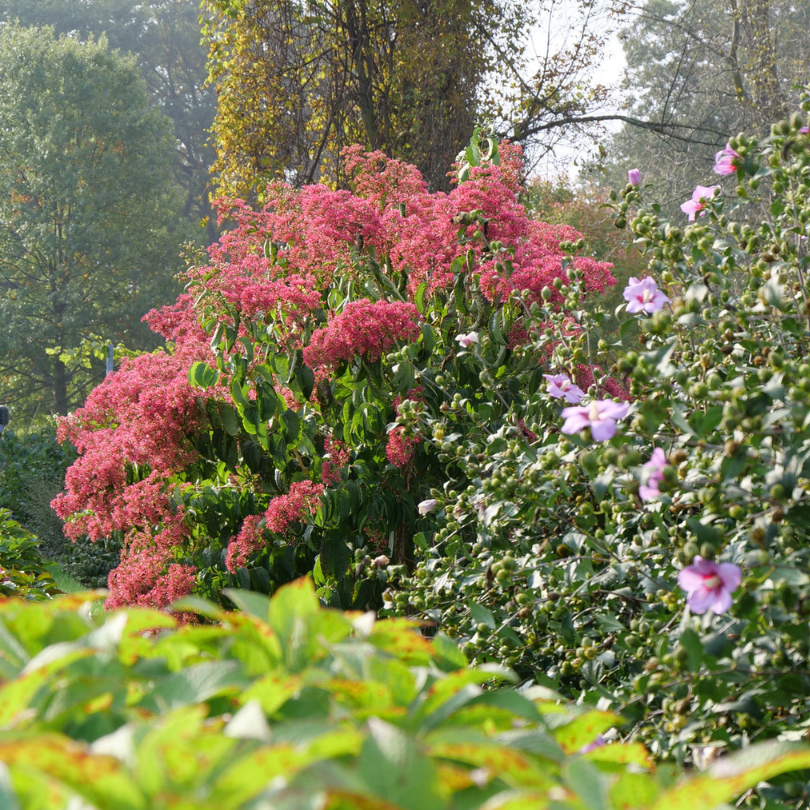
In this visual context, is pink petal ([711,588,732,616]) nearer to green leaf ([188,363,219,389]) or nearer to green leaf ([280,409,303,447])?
green leaf ([280,409,303,447])

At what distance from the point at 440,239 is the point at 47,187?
2095 cm

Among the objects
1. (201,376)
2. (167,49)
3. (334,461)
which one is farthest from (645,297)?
(167,49)

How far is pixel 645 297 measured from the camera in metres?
1.75

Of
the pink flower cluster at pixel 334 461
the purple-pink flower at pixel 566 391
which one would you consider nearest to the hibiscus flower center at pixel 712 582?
the purple-pink flower at pixel 566 391

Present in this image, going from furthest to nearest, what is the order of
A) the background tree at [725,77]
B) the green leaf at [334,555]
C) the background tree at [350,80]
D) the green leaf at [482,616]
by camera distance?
the background tree at [725,77] < the background tree at [350,80] < the green leaf at [334,555] < the green leaf at [482,616]

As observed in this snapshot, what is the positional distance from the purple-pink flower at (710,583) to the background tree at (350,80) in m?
5.64

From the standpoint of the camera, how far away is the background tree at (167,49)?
107 feet

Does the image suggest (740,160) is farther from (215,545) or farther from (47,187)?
(47,187)

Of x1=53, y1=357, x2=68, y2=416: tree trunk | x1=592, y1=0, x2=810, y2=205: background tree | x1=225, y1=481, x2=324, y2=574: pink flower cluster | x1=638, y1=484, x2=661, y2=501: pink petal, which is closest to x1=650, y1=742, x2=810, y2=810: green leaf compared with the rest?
x1=638, y1=484, x2=661, y2=501: pink petal

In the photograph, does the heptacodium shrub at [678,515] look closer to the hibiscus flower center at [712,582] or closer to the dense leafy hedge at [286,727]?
the hibiscus flower center at [712,582]

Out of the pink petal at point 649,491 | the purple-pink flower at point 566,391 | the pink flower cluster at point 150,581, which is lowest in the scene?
the pink flower cluster at point 150,581

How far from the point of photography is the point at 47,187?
69.9ft

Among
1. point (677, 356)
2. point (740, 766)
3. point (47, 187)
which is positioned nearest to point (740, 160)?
point (677, 356)

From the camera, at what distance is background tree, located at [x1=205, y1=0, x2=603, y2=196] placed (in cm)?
654
